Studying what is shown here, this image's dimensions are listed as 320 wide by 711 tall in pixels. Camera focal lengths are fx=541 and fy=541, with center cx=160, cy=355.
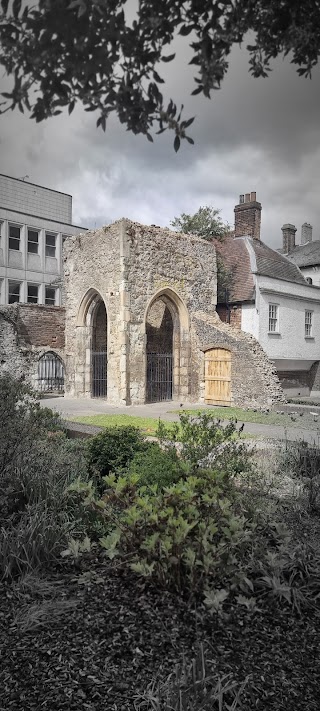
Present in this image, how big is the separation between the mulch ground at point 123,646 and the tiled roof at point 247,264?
762 inches

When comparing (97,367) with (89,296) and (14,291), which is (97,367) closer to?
(89,296)

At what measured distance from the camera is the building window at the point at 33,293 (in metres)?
28.5

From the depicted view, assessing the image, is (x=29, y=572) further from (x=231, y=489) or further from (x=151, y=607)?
(x=231, y=489)

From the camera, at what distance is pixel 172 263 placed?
62.1ft

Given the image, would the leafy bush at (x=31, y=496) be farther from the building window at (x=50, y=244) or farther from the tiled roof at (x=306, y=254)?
the tiled roof at (x=306, y=254)

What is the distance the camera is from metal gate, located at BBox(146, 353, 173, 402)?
19.4 m

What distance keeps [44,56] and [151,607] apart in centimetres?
254

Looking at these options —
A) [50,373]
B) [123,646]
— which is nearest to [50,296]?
[50,373]

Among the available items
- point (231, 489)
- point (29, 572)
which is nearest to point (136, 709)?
point (29, 572)

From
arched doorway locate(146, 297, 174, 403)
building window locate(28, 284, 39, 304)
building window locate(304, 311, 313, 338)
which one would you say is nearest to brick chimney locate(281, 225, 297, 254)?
building window locate(304, 311, 313, 338)

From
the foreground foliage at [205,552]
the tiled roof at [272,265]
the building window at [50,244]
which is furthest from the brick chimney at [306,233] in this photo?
the foreground foliage at [205,552]

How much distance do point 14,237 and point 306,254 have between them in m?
15.6

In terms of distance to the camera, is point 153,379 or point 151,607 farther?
point 153,379

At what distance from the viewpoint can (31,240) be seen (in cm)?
2845
